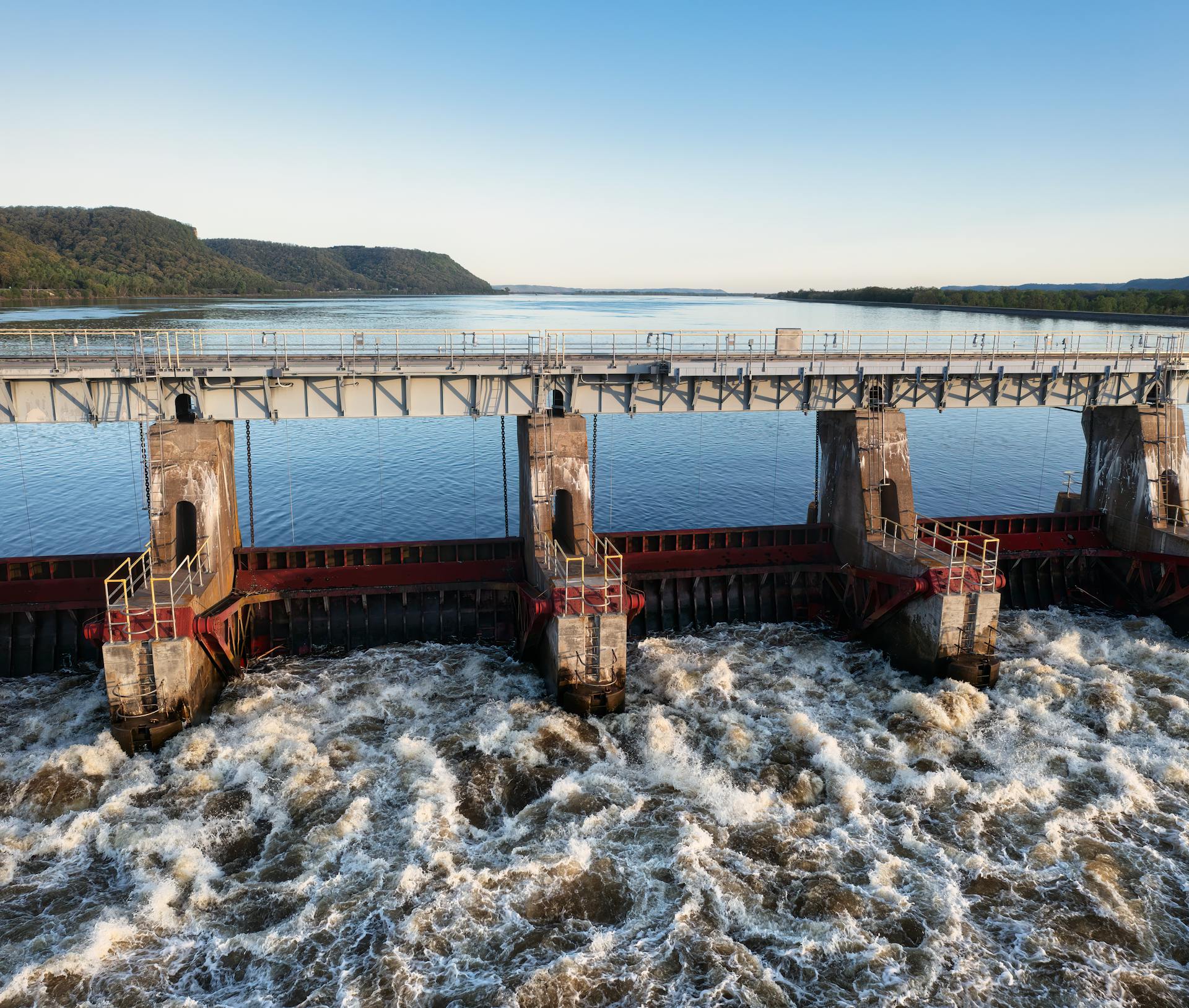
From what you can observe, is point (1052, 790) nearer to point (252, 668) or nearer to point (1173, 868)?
point (1173, 868)

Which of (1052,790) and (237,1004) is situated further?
(1052,790)

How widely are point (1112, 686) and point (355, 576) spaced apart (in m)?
24.8

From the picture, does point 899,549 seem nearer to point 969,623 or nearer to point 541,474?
point 969,623

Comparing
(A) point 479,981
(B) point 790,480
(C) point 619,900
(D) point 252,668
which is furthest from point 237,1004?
(B) point 790,480

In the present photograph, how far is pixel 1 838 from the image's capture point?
17.3m

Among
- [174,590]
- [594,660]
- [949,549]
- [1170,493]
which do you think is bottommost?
[594,660]

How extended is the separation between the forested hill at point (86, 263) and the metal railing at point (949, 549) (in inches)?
6434

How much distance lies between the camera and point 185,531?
86.2 feet

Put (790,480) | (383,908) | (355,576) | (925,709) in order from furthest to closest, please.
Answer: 1. (790,480)
2. (355,576)
3. (925,709)
4. (383,908)

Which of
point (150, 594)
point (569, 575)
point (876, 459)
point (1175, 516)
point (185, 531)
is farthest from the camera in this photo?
point (1175, 516)

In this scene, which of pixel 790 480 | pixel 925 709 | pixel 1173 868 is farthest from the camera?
pixel 790 480

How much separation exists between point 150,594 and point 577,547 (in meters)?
13.1

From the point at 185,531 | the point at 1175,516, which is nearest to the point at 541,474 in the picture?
the point at 185,531

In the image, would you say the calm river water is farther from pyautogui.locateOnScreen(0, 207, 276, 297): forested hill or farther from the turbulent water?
pyautogui.locateOnScreen(0, 207, 276, 297): forested hill
